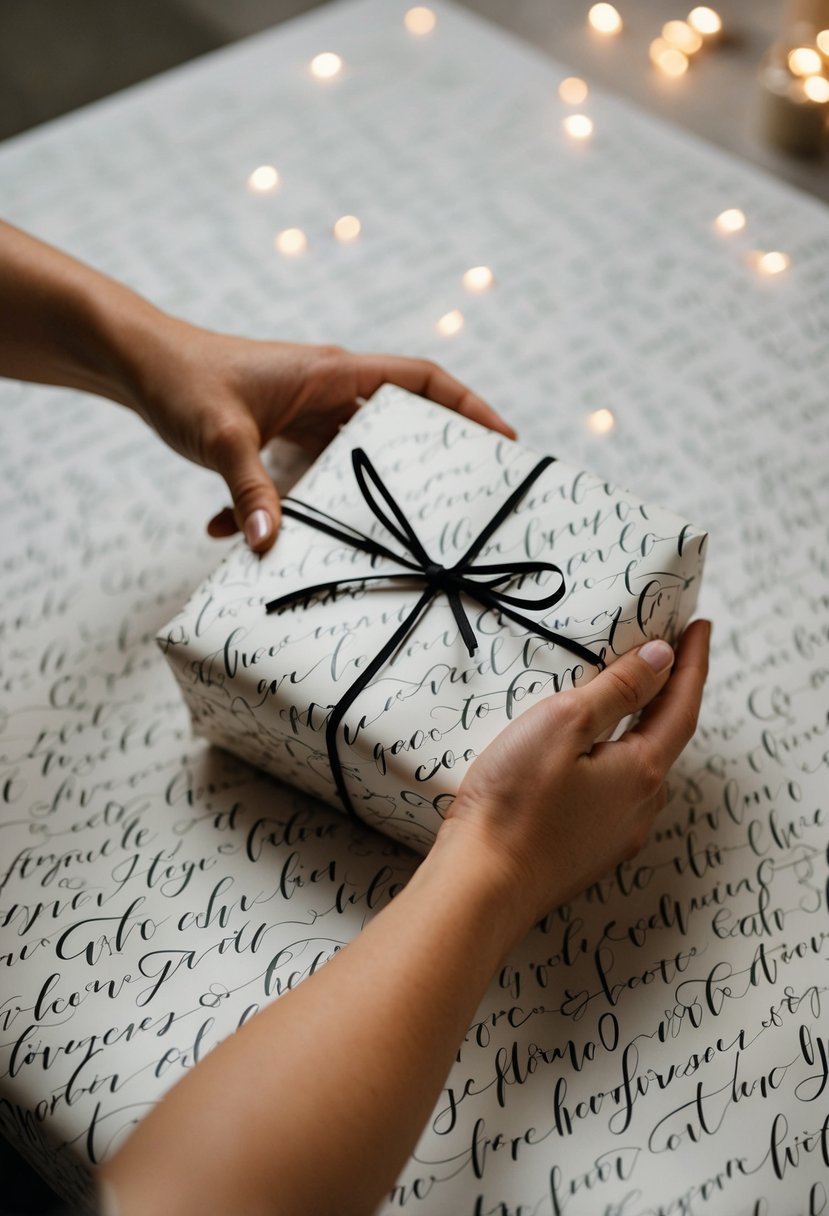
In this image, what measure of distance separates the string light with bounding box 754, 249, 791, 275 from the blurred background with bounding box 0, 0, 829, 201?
8.0 inches

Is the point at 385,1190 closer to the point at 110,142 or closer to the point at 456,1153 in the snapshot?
the point at 456,1153

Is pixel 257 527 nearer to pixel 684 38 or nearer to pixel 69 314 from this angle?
pixel 69 314

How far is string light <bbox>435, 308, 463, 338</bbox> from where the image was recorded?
3.87 feet

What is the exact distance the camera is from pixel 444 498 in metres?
0.79

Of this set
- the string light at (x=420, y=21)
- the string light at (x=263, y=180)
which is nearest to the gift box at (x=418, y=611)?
the string light at (x=263, y=180)

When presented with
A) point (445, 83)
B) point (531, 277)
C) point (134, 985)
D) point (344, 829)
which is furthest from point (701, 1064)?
point (445, 83)

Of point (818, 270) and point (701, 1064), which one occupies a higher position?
point (818, 270)

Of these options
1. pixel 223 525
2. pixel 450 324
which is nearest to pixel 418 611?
pixel 223 525

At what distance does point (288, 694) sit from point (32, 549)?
0.47 m

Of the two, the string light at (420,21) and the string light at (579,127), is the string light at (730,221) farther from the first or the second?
the string light at (420,21)

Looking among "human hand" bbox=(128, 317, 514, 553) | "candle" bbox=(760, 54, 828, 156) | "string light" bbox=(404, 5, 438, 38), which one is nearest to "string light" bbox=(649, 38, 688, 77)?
"candle" bbox=(760, 54, 828, 156)

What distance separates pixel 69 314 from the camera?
3.08ft

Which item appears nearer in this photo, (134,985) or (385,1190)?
(385,1190)

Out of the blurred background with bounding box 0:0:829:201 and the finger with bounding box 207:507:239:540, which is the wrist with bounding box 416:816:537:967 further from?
the blurred background with bounding box 0:0:829:201
